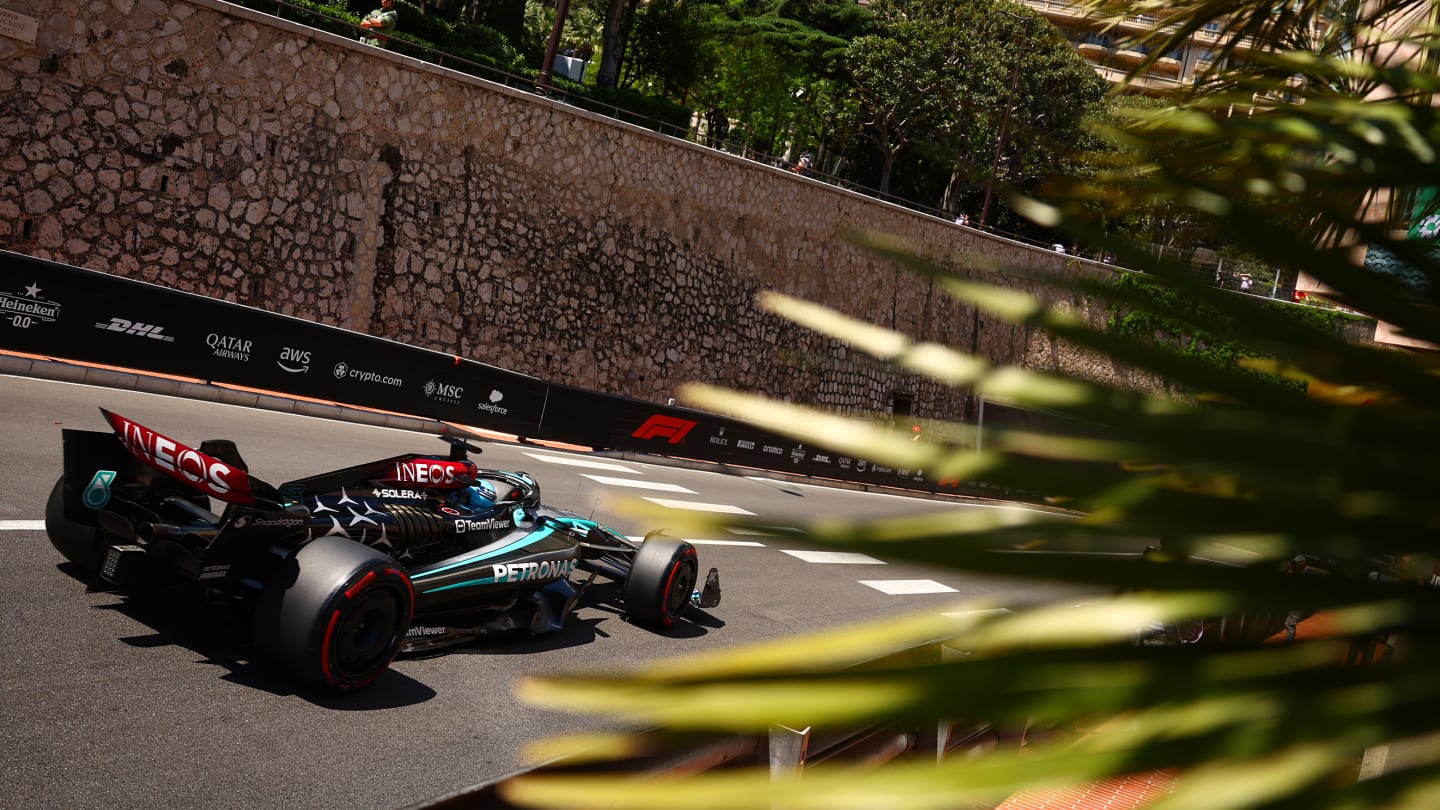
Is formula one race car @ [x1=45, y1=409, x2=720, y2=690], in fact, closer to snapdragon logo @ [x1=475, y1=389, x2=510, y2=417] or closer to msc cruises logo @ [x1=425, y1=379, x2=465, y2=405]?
msc cruises logo @ [x1=425, y1=379, x2=465, y2=405]

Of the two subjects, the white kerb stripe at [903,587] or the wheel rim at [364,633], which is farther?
the white kerb stripe at [903,587]

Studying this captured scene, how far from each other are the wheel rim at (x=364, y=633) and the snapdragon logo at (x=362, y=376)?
35.2 feet

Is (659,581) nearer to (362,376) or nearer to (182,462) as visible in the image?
(182,462)

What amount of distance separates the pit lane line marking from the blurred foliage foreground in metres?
13.3

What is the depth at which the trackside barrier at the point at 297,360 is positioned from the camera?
509 inches

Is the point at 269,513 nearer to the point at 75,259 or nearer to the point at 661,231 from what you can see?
the point at 75,259

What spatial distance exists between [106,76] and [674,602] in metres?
15.4

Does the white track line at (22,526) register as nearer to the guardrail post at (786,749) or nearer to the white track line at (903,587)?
the guardrail post at (786,749)

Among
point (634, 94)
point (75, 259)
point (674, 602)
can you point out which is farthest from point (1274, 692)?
point (634, 94)

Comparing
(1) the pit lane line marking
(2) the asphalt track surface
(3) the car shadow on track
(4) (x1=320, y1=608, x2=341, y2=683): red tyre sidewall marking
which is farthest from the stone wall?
(4) (x1=320, y1=608, x2=341, y2=683): red tyre sidewall marking

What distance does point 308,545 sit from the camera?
5309 millimetres

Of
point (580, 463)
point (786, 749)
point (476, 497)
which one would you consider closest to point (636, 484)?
point (580, 463)

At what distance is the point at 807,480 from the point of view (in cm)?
2341

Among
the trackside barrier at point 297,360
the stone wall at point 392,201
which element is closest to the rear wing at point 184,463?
the trackside barrier at point 297,360
